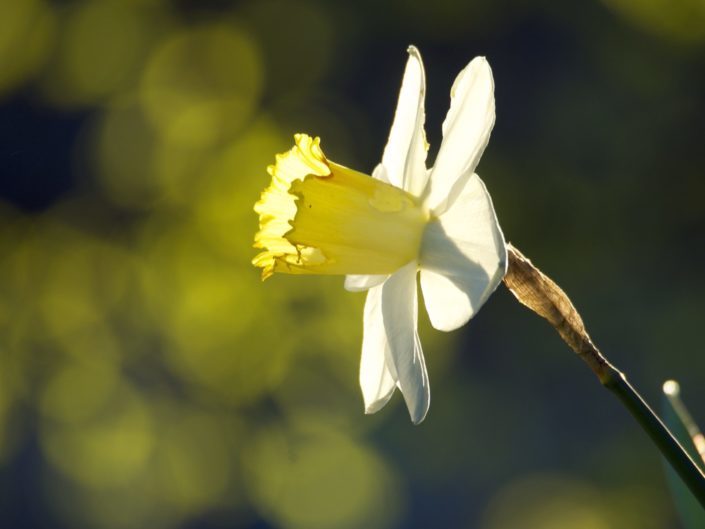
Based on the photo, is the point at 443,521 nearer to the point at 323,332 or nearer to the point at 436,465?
the point at 436,465

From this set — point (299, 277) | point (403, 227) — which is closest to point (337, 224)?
point (403, 227)

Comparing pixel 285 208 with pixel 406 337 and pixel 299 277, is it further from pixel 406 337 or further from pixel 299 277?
pixel 299 277

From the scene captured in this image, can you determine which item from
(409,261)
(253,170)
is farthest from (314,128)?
(409,261)

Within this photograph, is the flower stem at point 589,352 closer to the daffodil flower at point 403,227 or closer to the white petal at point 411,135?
the daffodil flower at point 403,227

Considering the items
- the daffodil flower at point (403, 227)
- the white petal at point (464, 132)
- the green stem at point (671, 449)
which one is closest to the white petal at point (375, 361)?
the daffodil flower at point (403, 227)

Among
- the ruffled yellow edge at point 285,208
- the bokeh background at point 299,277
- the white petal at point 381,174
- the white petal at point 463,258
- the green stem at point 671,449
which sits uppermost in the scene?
the green stem at point 671,449
